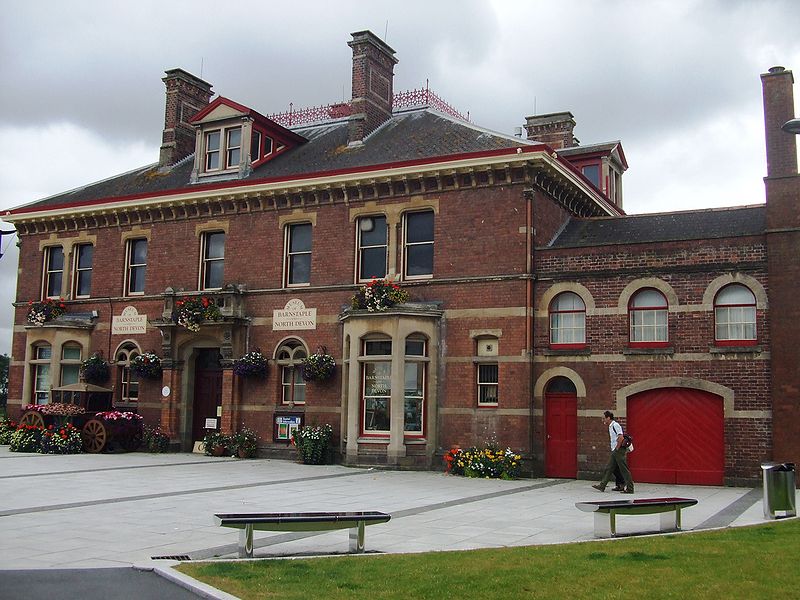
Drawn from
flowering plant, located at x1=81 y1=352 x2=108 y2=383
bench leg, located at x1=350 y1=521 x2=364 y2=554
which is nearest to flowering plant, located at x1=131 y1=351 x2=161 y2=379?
flowering plant, located at x1=81 y1=352 x2=108 y2=383

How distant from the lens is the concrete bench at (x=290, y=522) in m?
9.75

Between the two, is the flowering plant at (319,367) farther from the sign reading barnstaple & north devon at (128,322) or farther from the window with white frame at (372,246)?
the sign reading barnstaple & north devon at (128,322)

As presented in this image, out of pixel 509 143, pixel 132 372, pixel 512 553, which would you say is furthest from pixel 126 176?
pixel 512 553

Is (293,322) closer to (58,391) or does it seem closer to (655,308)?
(58,391)

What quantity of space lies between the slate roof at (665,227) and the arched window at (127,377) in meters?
14.3

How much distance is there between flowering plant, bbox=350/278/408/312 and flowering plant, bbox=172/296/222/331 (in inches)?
194

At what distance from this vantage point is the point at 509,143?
23031 mm

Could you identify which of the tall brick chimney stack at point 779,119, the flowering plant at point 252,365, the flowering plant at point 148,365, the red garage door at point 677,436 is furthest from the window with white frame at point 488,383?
the flowering plant at point 148,365

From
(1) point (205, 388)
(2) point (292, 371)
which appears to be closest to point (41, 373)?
(1) point (205, 388)

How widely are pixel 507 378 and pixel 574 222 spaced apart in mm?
5617

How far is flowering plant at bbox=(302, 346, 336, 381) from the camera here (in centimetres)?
2444

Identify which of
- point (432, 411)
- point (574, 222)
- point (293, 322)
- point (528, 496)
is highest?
point (574, 222)

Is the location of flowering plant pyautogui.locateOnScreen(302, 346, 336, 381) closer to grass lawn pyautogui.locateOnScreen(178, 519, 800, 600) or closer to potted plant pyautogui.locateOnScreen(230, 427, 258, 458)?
potted plant pyautogui.locateOnScreen(230, 427, 258, 458)

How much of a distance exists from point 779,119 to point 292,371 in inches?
578
